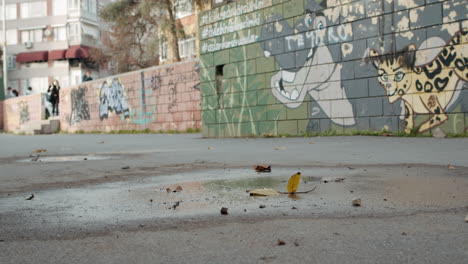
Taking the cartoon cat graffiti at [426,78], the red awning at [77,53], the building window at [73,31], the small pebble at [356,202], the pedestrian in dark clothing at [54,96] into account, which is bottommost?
the small pebble at [356,202]

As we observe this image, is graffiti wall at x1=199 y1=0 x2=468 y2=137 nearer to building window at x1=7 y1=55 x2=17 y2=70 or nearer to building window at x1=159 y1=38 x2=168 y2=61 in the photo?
building window at x1=159 y1=38 x2=168 y2=61

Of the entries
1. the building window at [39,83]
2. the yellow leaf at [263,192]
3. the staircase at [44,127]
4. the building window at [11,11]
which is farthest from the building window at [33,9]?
the yellow leaf at [263,192]

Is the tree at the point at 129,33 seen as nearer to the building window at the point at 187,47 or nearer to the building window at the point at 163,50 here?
the building window at the point at 163,50

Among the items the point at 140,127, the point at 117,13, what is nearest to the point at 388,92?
the point at 140,127

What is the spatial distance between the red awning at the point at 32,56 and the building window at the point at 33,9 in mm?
3873

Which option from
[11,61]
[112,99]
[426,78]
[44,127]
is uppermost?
[11,61]

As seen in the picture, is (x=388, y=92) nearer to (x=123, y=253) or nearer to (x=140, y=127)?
(x=123, y=253)

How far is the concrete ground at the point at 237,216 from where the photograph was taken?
1.83 metres

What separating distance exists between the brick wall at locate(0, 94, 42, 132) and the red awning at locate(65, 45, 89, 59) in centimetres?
1487

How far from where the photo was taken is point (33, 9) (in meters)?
51.2

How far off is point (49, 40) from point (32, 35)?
2.23 metres

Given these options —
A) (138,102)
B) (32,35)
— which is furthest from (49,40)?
(138,102)

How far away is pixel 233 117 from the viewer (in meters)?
11.5

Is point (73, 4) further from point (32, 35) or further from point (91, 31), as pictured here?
point (32, 35)
